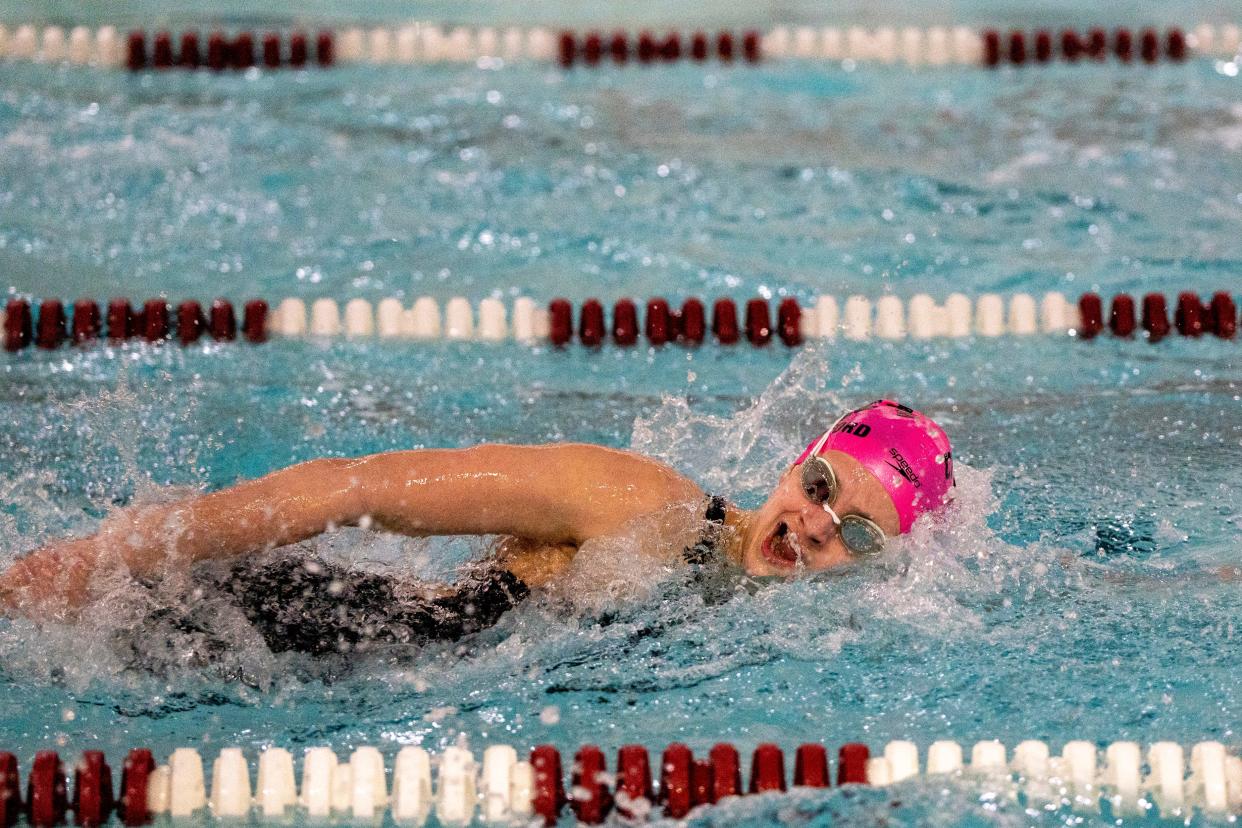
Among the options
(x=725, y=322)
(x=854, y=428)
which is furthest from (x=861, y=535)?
(x=725, y=322)

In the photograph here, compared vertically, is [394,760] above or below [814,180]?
below

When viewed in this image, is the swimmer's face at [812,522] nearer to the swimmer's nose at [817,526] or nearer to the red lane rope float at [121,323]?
the swimmer's nose at [817,526]

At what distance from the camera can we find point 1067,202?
5613mm

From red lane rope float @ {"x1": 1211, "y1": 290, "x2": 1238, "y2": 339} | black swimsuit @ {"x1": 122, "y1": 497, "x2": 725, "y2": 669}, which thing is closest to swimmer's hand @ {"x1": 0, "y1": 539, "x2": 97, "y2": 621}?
black swimsuit @ {"x1": 122, "y1": 497, "x2": 725, "y2": 669}

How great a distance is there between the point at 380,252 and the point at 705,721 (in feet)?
9.23

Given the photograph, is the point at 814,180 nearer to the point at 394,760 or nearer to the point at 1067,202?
the point at 1067,202

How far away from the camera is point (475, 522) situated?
2.71 metres

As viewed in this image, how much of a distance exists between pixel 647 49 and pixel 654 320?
2.95 metres

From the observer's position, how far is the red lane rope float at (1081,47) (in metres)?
7.23

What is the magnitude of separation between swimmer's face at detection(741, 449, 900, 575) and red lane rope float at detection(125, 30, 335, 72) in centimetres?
483

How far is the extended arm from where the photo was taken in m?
2.61

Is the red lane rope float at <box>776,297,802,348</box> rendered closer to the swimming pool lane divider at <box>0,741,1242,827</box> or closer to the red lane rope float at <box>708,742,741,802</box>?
the swimming pool lane divider at <box>0,741,1242,827</box>

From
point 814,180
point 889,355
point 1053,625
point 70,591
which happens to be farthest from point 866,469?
point 814,180

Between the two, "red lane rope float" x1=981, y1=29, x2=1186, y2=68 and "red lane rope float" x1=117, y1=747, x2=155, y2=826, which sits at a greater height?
"red lane rope float" x1=981, y1=29, x2=1186, y2=68
